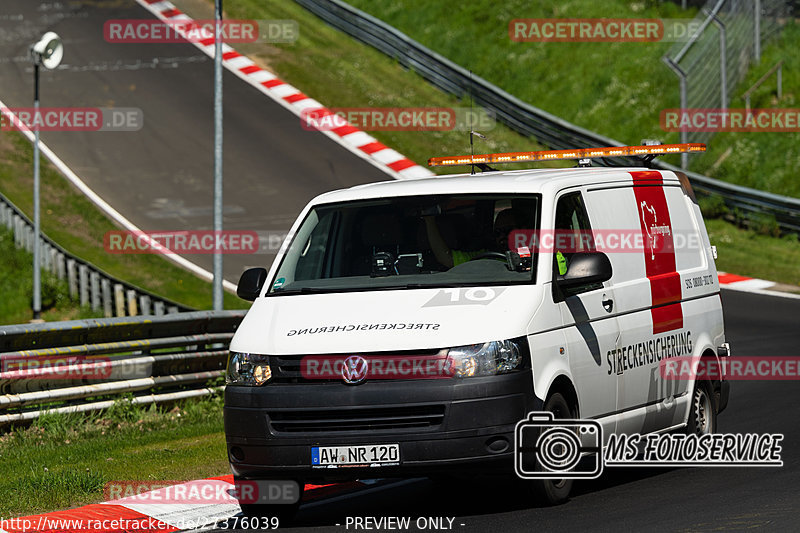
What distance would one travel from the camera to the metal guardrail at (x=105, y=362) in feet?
37.4

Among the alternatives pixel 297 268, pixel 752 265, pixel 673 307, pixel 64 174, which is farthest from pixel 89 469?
pixel 64 174

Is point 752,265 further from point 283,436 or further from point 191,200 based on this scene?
point 283,436

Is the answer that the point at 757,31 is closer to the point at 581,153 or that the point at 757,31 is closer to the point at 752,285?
the point at 752,285

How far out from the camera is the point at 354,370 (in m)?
7.56

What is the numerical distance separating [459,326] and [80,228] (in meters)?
19.2

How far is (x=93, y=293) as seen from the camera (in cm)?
2212

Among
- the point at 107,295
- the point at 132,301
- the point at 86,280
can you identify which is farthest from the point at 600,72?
the point at 132,301

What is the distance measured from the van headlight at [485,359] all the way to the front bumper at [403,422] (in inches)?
2.4

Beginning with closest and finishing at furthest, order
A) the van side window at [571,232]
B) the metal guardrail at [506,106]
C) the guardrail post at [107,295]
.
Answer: the van side window at [571,232]
the guardrail post at [107,295]
the metal guardrail at [506,106]

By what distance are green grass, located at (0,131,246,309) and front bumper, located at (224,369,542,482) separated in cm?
1400

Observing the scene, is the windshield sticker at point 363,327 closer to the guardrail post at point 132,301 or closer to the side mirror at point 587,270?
the side mirror at point 587,270

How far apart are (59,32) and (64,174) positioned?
940 centimetres
